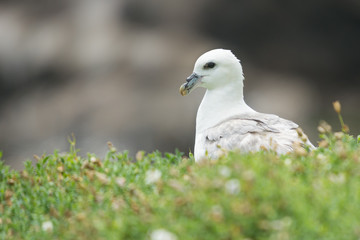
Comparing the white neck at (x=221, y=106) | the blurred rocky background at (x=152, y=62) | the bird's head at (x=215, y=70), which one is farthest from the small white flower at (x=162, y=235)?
the blurred rocky background at (x=152, y=62)

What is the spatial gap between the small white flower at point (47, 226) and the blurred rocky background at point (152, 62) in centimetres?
828

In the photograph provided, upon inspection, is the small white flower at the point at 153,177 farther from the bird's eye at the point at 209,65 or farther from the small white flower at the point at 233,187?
the bird's eye at the point at 209,65

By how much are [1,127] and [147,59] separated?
3374mm

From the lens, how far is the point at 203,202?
314 centimetres

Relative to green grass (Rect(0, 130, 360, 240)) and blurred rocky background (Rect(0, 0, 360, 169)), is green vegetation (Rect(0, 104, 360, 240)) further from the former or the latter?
blurred rocky background (Rect(0, 0, 360, 169))

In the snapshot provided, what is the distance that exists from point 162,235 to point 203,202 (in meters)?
0.34

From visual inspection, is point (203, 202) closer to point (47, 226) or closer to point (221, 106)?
point (47, 226)

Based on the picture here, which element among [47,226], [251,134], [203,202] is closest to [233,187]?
[203,202]

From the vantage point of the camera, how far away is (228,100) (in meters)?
6.35

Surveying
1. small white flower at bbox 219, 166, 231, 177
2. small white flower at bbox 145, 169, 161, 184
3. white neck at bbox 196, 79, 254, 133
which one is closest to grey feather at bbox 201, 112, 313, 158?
white neck at bbox 196, 79, 254, 133

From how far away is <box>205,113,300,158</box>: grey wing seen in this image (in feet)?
17.6

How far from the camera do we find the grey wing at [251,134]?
17.6ft

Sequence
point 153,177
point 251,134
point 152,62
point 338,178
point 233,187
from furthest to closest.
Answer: point 152,62 → point 251,134 → point 153,177 → point 338,178 → point 233,187

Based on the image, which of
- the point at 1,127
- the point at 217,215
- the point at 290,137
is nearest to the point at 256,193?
the point at 217,215
